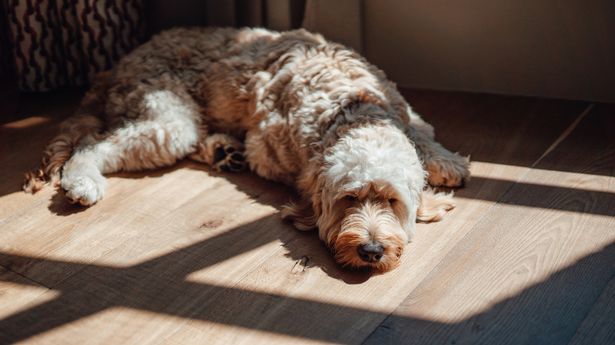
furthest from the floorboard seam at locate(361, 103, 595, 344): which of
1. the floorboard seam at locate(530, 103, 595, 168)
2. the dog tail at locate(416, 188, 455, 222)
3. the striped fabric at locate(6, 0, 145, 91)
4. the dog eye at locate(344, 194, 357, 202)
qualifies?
the striped fabric at locate(6, 0, 145, 91)

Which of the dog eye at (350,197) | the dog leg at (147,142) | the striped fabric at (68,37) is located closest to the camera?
the dog eye at (350,197)

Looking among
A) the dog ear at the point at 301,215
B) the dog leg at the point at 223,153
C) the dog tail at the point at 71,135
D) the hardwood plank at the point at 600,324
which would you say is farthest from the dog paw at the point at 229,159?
the hardwood plank at the point at 600,324

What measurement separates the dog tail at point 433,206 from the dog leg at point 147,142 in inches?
51.6

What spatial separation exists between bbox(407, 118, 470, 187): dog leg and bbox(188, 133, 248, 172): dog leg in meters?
0.93

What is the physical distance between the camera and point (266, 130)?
3576 millimetres

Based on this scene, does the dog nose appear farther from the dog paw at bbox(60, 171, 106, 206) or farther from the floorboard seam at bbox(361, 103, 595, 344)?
the dog paw at bbox(60, 171, 106, 206)

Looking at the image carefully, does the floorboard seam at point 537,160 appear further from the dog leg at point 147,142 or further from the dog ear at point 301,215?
the dog leg at point 147,142

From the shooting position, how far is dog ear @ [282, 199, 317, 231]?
10.6ft

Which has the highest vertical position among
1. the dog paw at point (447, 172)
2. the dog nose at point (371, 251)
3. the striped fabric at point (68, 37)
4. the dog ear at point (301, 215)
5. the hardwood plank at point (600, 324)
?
the striped fabric at point (68, 37)

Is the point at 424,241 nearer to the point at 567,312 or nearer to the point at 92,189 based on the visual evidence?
the point at 567,312

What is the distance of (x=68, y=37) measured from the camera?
4.48m

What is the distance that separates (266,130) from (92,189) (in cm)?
91

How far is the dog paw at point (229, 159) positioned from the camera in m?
3.79

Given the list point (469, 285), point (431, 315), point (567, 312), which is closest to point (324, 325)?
point (431, 315)
